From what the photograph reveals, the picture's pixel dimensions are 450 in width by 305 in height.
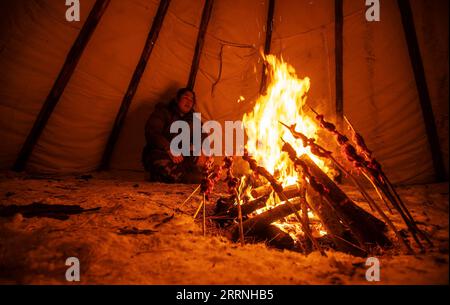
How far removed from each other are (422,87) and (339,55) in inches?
45.0

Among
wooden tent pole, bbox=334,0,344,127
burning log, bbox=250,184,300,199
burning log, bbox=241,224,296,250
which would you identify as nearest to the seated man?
burning log, bbox=250,184,300,199

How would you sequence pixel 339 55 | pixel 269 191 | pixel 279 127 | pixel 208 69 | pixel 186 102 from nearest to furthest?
pixel 269 191
pixel 279 127
pixel 339 55
pixel 186 102
pixel 208 69

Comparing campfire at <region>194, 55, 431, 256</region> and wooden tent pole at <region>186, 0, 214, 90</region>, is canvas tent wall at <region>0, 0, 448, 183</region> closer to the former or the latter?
wooden tent pole at <region>186, 0, 214, 90</region>

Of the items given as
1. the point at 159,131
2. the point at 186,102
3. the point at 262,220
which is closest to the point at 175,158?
the point at 159,131

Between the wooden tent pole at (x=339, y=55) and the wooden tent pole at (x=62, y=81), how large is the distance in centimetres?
310

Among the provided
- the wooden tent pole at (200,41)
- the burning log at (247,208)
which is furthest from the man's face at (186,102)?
the burning log at (247,208)

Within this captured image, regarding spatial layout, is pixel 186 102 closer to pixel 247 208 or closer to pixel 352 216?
pixel 247 208

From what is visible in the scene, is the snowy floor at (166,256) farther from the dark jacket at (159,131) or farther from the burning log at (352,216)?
the dark jacket at (159,131)

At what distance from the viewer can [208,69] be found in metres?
4.60

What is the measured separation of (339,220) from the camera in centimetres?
199

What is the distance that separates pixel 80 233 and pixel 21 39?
9.46ft

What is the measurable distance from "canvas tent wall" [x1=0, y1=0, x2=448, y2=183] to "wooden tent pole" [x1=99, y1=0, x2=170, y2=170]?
88mm

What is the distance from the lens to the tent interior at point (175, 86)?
9.72 ft
